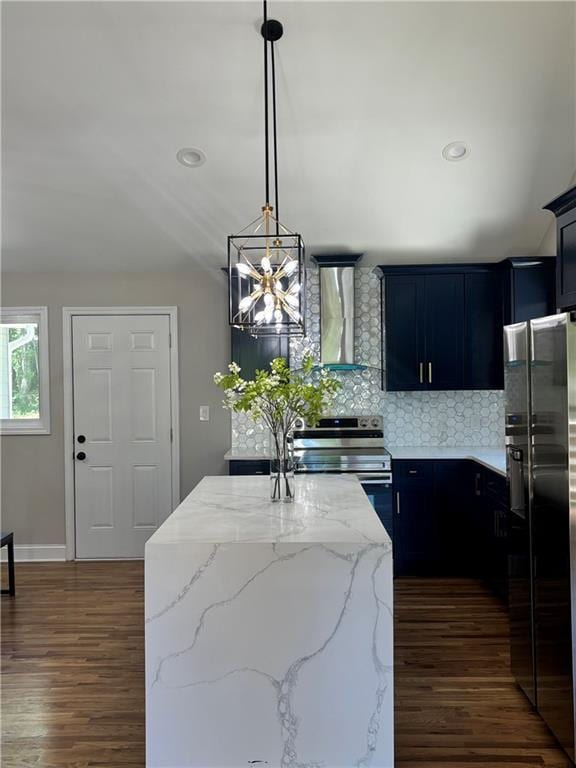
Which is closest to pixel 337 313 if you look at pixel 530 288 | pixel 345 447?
pixel 345 447

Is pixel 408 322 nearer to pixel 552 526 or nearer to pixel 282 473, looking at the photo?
pixel 282 473

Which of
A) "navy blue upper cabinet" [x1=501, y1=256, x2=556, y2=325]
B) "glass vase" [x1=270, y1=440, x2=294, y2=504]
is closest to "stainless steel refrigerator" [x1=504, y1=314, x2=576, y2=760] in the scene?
"glass vase" [x1=270, y1=440, x2=294, y2=504]

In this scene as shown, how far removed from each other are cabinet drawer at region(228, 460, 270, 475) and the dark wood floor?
1.13 meters

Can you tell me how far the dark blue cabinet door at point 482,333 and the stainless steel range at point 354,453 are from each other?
2.90 feet

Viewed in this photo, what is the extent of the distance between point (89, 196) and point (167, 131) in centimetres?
92

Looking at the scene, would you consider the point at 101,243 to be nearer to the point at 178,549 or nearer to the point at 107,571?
the point at 107,571

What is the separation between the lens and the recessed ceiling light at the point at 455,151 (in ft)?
11.9

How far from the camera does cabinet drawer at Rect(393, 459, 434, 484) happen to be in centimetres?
440

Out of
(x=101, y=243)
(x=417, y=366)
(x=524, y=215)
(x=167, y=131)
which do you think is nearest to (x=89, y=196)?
(x=101, y=243)

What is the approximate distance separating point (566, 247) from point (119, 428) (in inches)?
149

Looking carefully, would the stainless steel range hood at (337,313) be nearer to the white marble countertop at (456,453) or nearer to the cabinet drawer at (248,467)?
the white marble countertop at (456,453)

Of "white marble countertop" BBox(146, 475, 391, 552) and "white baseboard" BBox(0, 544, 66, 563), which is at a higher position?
"white marble countertop" BBox(146, 475, 391, 552)


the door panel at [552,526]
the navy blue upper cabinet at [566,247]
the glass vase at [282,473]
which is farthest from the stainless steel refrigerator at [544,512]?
the glass vase at [282,473]

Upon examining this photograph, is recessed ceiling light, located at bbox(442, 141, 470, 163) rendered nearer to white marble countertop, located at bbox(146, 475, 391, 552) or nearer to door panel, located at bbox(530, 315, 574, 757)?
door panel, located at bbox(530, 315, 574, 757)
